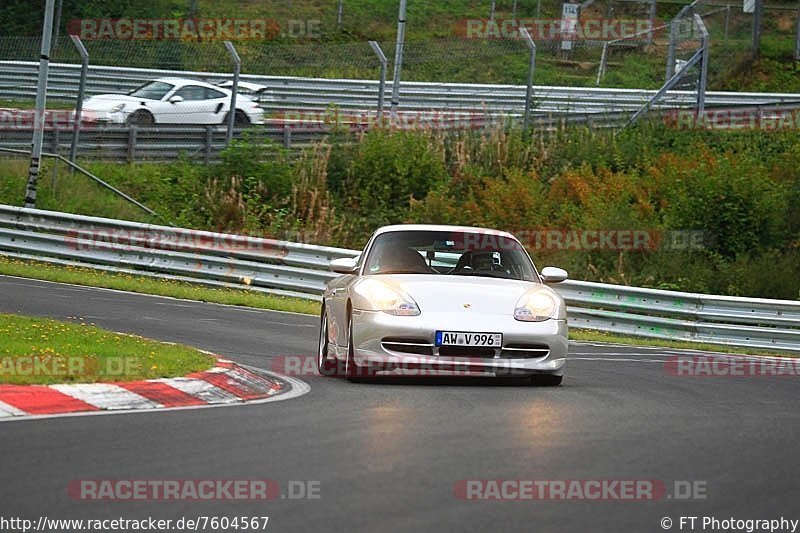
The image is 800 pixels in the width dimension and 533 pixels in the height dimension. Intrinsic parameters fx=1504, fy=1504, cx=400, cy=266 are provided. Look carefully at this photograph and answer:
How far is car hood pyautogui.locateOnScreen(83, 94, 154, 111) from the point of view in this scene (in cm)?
3384

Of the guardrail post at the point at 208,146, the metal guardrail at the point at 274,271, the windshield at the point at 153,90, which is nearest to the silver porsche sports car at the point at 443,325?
the metal guardrail at the point at 274,271

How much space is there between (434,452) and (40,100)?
812 inches

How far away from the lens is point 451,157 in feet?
104

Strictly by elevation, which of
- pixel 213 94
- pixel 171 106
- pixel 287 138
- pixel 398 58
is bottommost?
pixel 287 138

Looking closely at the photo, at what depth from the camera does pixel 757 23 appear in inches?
1489

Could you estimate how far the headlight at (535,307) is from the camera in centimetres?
1184

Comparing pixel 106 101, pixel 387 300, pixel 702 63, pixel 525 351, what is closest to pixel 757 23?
pixel 702 63

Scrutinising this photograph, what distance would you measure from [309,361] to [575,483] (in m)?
7.00

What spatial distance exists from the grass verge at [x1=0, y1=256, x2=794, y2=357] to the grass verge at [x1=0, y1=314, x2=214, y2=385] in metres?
8.55

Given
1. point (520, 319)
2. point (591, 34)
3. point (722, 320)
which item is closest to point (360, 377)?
point (520, 319)

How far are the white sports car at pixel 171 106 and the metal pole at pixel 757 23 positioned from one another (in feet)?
40.0

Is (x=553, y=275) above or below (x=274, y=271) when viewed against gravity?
above

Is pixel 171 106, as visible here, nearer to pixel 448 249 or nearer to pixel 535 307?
pixel 448 249

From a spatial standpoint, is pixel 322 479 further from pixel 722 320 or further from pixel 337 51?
pixel 337 51
